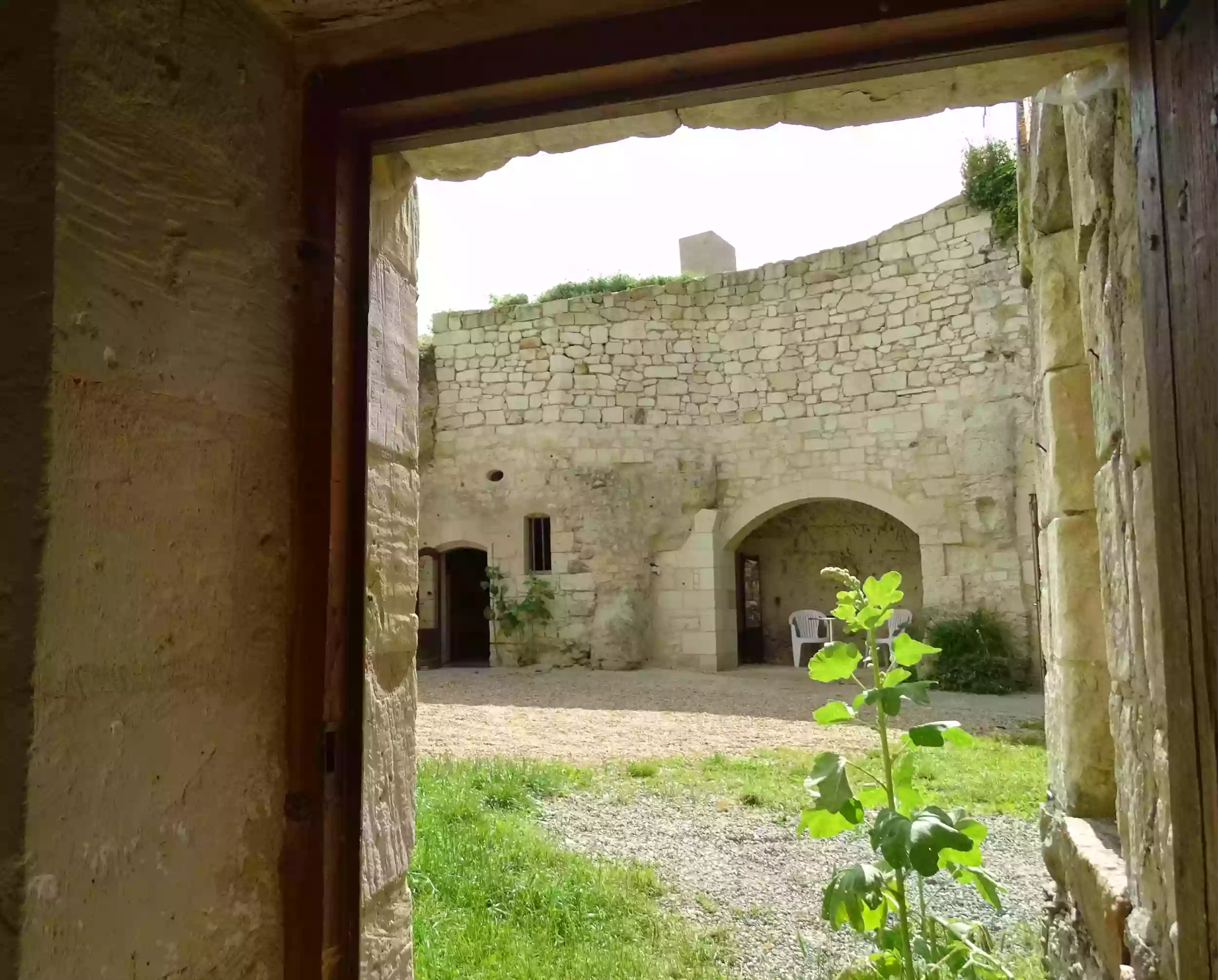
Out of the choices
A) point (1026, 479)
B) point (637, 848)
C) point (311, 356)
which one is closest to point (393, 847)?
point (311, 356)

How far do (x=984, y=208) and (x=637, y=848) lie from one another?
7.64 metres

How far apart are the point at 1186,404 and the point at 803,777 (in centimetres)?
409

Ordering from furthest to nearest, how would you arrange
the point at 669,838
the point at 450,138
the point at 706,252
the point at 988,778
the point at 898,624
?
1. the point at 706,252
2. the point at 898,624
3. the point at 988,778
4. the point at 669,838
5. the point at 450,138

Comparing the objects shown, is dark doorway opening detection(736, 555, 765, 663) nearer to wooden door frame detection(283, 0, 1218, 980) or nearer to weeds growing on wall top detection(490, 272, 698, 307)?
weeds growing on wall top detection(490, 272, 698, 307)

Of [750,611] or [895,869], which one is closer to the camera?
[895,869]

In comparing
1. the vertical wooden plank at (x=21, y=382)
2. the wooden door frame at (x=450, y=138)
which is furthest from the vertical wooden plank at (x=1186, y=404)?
the vertical wooden plank at (x=21, y=382)

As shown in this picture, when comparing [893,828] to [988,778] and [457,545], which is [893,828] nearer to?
[988,778]

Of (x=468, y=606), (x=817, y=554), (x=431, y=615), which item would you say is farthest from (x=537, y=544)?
(x=817, y=554)

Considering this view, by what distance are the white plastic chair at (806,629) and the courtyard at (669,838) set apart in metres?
3.11

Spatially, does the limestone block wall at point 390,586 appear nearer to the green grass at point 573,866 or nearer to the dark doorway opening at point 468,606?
the green grass at point 573,866

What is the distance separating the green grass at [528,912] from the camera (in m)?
2.58

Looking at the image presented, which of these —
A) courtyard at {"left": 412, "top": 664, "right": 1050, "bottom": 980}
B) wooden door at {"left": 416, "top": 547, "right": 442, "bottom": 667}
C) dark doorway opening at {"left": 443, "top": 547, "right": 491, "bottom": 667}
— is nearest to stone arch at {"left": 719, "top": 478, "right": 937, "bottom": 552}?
courtyard at {"left": 412, "top": 664, "right": 1050, "bottom": 980}

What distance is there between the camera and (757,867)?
3541 millimetres

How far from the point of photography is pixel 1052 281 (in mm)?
2455
